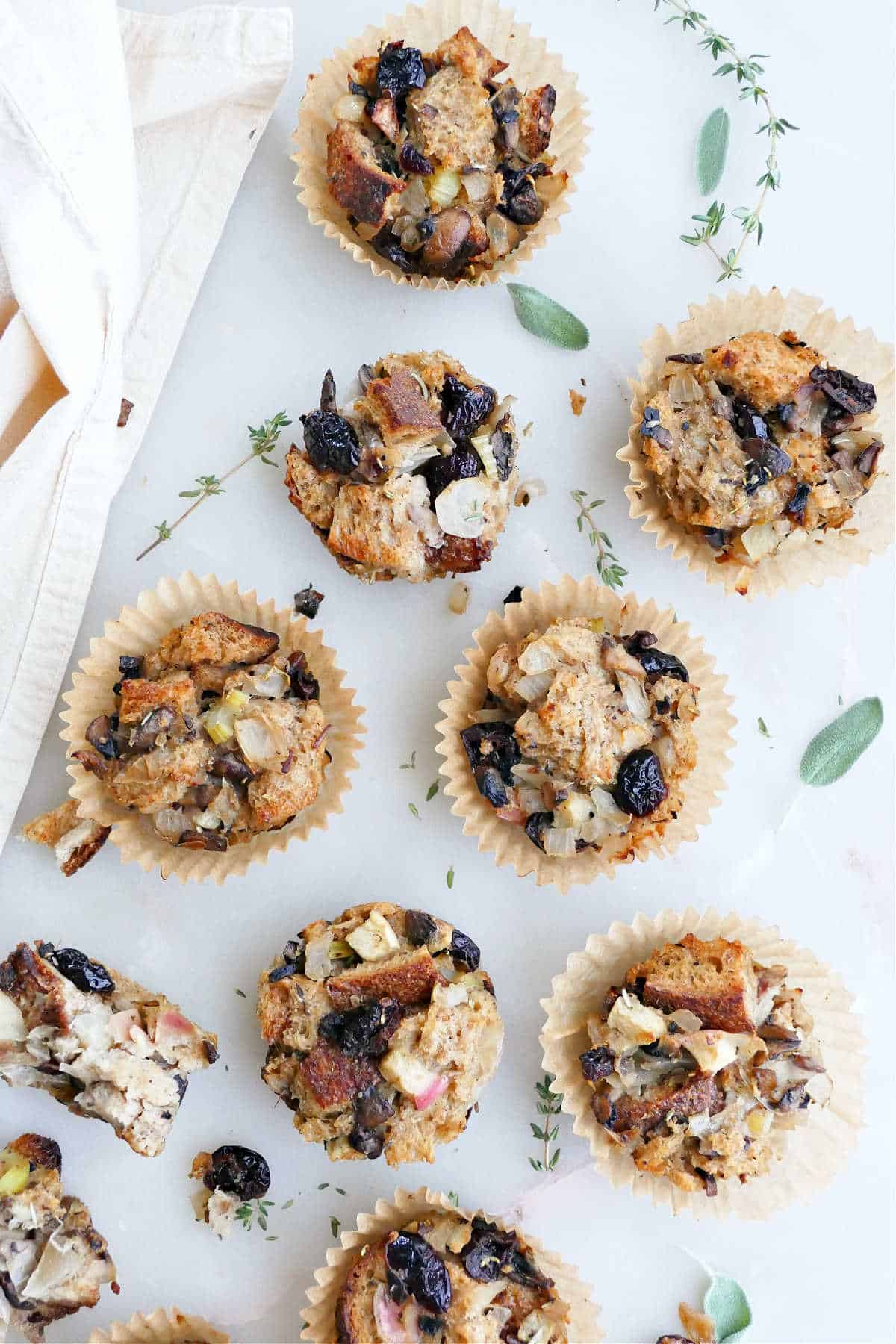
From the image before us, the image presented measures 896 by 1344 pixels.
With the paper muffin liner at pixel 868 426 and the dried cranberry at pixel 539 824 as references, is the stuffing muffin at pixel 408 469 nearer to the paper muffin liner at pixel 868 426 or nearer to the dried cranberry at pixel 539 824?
the paper muffin liner at pixel 868 426

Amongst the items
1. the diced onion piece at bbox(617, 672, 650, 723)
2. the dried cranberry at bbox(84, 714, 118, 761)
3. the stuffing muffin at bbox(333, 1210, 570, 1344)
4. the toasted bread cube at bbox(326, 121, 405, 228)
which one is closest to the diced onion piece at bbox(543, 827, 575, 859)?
the diced onion piece at bbox(617, 672, 650, 723)

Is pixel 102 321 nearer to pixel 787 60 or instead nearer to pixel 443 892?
pixel 443 892

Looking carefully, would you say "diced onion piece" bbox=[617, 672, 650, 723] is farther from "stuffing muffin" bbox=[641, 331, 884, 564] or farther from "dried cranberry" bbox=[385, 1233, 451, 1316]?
"dried cranberry" bbox=[385, 1233, 451, 1316]

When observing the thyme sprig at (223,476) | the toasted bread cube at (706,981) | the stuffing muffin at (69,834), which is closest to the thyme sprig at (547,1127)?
the toasted bread cube at (706,981)

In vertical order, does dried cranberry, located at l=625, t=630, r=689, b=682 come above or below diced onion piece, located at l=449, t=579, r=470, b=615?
above

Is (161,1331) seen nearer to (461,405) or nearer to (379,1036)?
(379,1036)

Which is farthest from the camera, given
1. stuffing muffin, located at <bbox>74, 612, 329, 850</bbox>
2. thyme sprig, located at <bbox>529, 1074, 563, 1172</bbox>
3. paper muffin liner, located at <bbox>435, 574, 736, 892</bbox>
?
thyme sprig, located at <bbox>529, 1074, 563, 1172</bbox>
